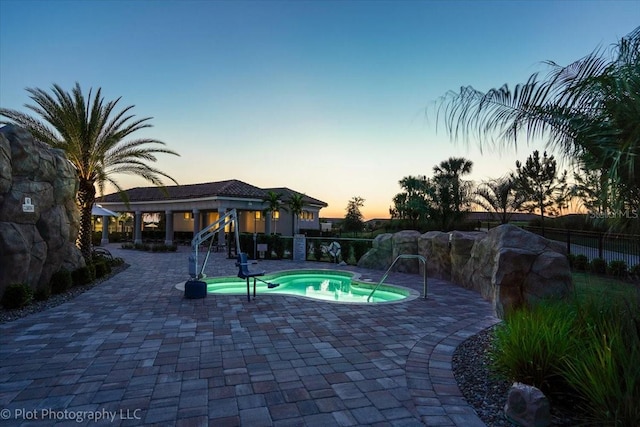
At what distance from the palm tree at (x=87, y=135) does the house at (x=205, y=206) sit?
24.9 ft

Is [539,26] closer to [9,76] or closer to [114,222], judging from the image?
[9,76]

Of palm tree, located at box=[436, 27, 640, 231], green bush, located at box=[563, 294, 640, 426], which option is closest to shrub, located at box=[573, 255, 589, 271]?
palm tree, located at box=[436, 27, 640, 231]

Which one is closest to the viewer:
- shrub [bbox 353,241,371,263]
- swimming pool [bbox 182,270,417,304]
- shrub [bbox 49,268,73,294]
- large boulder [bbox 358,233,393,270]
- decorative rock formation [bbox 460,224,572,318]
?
decorative rock formation [bbox 460,224,572,318]

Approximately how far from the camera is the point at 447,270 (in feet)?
32.1

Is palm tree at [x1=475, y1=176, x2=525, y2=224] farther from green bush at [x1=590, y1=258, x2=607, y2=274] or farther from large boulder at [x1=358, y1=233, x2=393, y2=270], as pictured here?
large boulder at [x1=358, y1=233, x2=393, y2=270]

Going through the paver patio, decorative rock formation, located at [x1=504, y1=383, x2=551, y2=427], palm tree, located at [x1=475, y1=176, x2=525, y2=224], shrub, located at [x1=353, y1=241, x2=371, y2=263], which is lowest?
the paver patio

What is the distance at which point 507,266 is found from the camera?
18.0 feet

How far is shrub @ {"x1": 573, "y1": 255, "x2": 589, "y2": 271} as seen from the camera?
11.3 m

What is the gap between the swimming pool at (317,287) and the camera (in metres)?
9.11

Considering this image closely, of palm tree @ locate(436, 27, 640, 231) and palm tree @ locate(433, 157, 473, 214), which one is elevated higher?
palm tree @ locate(433, 157, 473, 214)

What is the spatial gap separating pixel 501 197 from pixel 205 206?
64.3ft

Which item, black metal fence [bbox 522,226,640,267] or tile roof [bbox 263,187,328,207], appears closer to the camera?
black metal fence [bbox 522,226,640,267]

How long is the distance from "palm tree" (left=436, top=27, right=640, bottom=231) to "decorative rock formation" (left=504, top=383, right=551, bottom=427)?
6.23 ft

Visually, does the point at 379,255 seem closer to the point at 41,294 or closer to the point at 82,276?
the point at 82,276
